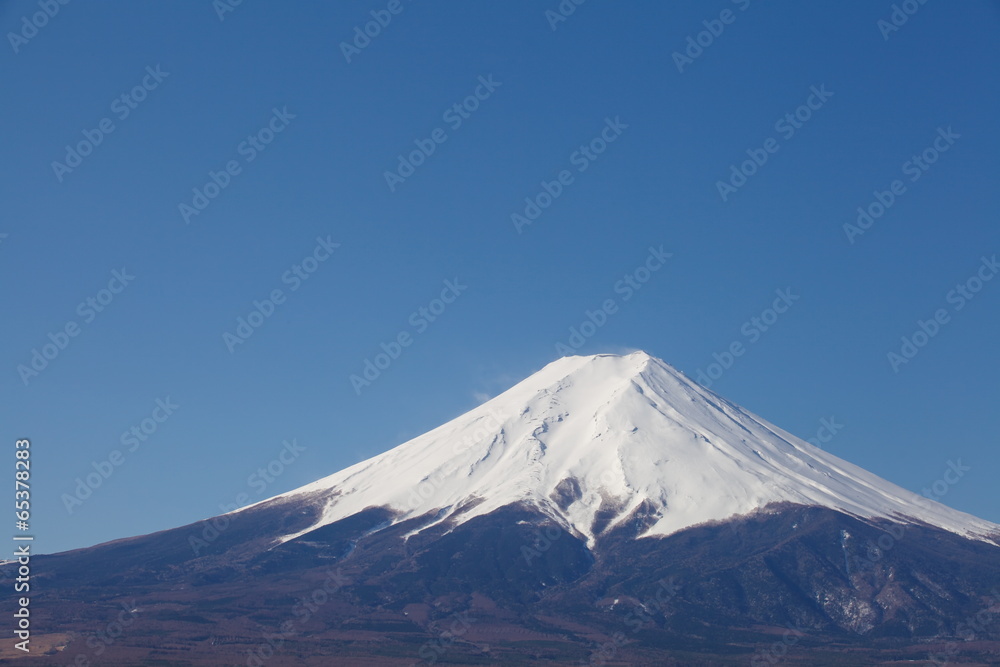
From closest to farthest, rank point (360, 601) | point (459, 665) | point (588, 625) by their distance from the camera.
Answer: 1. point (459, 665)
2. point (588, 625)
3. point (360, 601)

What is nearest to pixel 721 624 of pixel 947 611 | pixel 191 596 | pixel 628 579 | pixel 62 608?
pixel 628 579

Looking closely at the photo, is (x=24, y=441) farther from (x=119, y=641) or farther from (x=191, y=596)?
(x=191, y=596)

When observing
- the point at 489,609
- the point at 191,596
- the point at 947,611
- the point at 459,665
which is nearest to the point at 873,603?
the point at 947,611

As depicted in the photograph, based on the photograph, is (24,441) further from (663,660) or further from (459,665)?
(663,660)

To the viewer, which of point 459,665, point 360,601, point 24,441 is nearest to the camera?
point 24,441

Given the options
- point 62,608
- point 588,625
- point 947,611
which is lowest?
point 947,611

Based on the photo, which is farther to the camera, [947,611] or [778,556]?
[778,556]

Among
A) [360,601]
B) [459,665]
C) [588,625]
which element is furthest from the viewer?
[360,601]

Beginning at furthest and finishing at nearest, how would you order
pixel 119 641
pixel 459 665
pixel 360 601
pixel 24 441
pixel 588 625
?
pixel 360 601 → pixel 588 625 → pixel 119 641 → pixel 459 665 → pixel 24 441

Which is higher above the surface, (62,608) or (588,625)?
(62,608)
